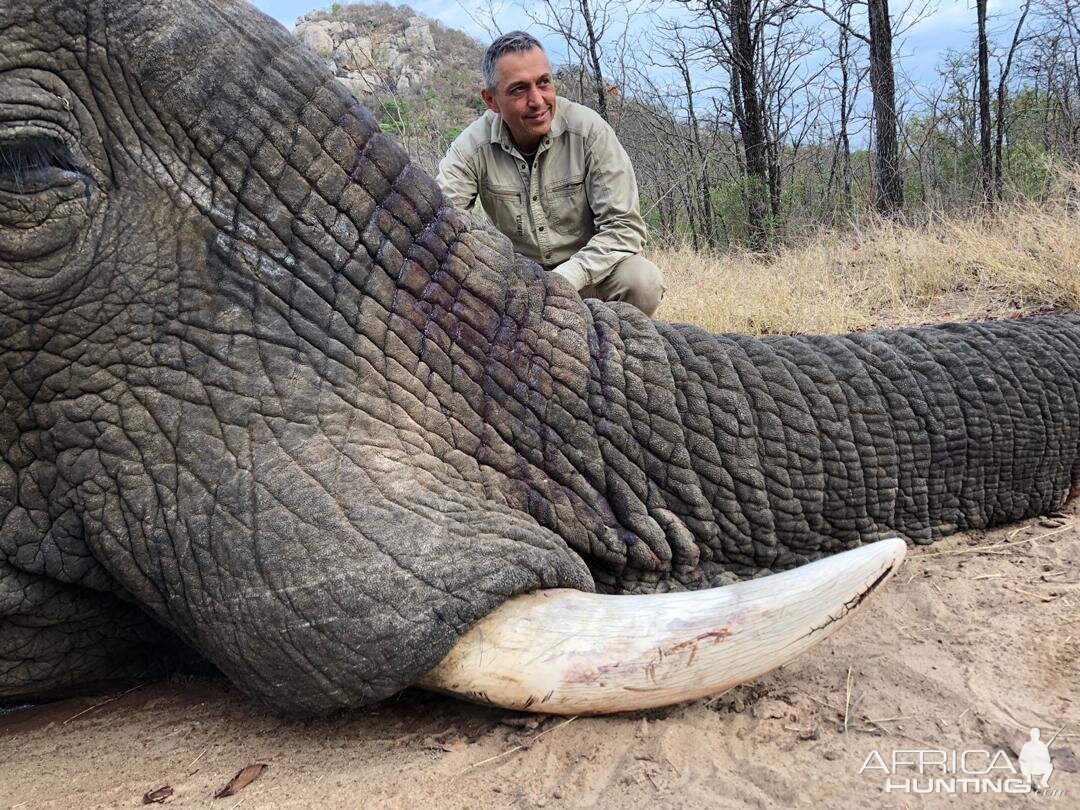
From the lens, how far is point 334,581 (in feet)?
6.57

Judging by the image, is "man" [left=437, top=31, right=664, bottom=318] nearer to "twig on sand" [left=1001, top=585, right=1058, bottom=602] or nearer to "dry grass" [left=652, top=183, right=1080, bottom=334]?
"dry grass" [left=652, top=183, right=1080, bottom=334]

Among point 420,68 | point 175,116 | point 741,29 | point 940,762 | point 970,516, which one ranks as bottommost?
point 940,762

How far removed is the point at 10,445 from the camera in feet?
7.15

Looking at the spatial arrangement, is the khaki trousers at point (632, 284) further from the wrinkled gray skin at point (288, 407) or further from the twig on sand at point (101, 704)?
the twig on sand at point (101, 704)

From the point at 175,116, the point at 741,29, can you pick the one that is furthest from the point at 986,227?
the point at 175,116

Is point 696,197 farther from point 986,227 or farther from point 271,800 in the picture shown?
point 271,800

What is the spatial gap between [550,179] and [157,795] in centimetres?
381

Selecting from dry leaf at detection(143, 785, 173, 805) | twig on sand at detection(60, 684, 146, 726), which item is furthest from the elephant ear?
twig on sand at detection(60, 684, 146, 726)

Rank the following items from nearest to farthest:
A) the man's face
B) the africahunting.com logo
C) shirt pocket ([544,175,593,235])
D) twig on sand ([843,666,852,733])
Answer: the africahunting.com logo, twig on sand ([843,666,852,733]), the man's face, shirt pocket ([544,175,593,235])

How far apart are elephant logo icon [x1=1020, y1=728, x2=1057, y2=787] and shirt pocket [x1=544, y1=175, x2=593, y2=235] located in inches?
147

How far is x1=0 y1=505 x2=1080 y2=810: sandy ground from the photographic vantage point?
6.61 feet

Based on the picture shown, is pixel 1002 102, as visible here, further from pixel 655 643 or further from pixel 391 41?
pixel 391 41

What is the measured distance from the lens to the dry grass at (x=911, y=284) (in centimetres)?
627

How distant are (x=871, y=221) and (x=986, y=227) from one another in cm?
176
